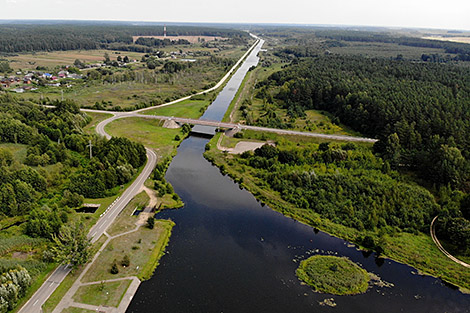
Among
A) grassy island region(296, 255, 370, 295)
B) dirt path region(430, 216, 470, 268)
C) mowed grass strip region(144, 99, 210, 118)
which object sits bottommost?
grassy island region(296, 255, 370, 295)

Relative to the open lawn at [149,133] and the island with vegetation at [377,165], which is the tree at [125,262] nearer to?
the island with vegetation at [377,165]

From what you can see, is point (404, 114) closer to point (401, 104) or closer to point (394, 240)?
point (401, 104)

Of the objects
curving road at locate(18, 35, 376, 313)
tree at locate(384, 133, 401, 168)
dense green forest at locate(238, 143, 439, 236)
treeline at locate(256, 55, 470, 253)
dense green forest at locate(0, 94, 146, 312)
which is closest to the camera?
curving road at locate(18, 35, 376, 313)

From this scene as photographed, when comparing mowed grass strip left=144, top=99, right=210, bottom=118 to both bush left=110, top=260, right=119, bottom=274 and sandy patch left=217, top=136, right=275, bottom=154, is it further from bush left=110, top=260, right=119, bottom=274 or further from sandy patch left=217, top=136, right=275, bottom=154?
bush left=110, top=260, right=119, bottom=274

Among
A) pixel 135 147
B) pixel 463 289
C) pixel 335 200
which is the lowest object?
pixel 463 289

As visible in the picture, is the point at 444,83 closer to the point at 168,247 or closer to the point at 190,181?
the point at 190,181

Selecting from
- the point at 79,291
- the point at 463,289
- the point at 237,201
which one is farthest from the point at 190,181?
the point at 463,289

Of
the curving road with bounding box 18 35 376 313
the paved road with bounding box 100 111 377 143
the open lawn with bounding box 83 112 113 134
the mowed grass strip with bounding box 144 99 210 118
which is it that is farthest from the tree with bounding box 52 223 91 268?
the mowed grass strip with bounding box 144 99 210 118
